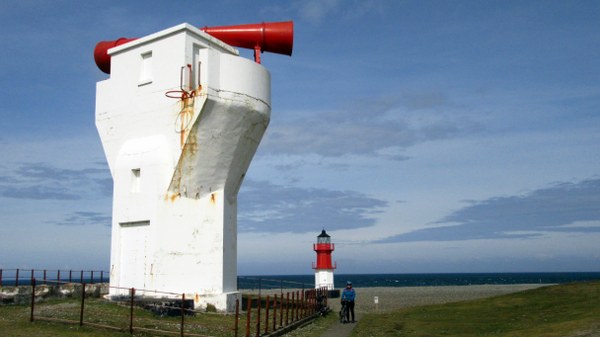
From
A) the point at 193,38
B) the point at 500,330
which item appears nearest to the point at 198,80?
the point at 193,38

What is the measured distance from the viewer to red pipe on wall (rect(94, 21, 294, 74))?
890 inches

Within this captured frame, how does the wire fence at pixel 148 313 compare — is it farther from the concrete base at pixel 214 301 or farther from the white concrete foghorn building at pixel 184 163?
the white concrete foghorn building at pixel 184 163

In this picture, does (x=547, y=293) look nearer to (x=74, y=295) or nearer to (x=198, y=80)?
(x=198, y=80)

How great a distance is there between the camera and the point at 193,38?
20.3 metres

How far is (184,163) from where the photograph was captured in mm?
19750

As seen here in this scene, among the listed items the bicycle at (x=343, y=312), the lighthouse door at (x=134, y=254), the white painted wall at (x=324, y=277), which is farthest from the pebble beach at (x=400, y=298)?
the lighthouse door at (x=134, y=254)

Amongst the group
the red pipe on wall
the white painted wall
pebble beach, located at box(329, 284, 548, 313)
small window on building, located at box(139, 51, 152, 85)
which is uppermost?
the red pipe on wall

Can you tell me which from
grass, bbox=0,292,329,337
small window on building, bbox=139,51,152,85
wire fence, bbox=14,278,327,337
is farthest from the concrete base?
small window on building, bbox=139,51,152,85

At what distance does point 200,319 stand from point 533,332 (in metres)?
9.29

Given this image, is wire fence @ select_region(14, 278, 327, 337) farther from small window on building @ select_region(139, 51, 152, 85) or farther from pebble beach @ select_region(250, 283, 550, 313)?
pebble beach @ select_region(250, 283, 550, 313)

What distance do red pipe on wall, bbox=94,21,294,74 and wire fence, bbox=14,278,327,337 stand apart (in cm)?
935

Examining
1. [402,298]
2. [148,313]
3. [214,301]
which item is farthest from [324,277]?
[148,313]

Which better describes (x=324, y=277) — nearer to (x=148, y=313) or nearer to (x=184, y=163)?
(x=184, y=163)

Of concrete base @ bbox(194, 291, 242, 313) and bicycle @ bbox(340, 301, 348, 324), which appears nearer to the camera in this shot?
concrete base @ bbox(194, 291, 242, 313)
